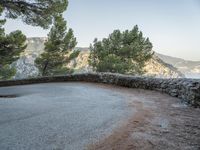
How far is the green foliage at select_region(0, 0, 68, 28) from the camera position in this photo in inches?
567

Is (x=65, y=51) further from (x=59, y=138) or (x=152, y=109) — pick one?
(x=59, y=138)

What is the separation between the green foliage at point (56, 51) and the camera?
1139 inches

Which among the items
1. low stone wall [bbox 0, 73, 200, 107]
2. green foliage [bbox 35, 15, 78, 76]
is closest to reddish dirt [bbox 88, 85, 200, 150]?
low stone wall [bbox 0, 73, 200, 107]

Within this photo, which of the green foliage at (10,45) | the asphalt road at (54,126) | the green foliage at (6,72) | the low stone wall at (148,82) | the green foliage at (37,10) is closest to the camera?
the asphalt road at (54,126)

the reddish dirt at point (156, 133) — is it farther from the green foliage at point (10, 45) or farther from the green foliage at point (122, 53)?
the green foliage at point (122, 53)

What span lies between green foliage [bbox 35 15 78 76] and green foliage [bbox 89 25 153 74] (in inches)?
138

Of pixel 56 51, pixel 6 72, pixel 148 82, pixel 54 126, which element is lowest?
pixel 6 72

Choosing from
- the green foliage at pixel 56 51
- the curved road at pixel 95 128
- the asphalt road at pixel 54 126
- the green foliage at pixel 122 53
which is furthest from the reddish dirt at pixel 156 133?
the green foliage at pixel 56 51

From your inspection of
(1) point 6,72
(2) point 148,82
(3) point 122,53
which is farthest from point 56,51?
(2) point 148,82

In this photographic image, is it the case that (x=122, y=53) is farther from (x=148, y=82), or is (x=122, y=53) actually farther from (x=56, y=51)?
(x=148, y=82)

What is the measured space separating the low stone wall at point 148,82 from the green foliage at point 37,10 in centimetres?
473

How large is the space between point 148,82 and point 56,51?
65.7 feet

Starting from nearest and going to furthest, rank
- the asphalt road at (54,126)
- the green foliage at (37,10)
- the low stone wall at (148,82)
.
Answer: the asphalt road at (54,126), the low stone wall at (148,82), the green foliage at (37,10)

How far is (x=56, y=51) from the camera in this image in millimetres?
29562
